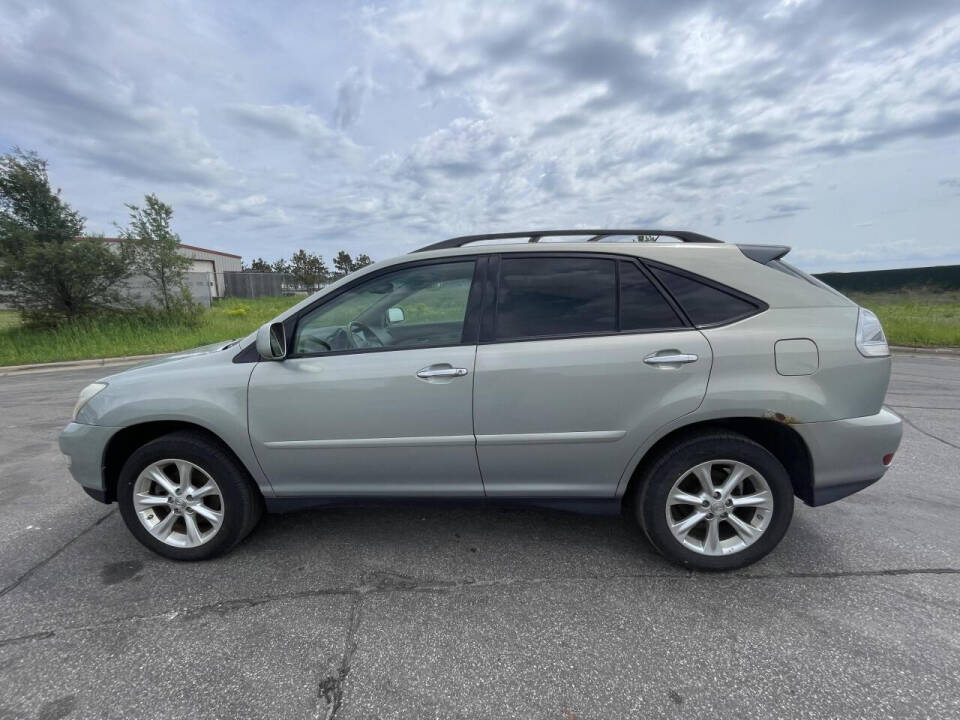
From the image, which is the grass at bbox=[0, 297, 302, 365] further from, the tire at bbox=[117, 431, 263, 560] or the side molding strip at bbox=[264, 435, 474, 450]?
the side molding strip at bbox=[264, 435, 474, 450]

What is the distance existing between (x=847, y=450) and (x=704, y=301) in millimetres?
1014

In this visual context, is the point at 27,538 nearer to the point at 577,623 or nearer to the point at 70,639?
the point at 70,639

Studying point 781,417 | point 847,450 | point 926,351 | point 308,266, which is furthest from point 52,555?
point 308,266

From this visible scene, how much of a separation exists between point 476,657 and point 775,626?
1332 millimetres

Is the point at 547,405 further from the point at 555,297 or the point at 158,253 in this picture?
the point at 158,253

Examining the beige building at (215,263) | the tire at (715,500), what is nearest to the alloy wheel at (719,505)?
the tire at (715,500)

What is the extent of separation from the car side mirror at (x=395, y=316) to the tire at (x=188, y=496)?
1.20 m

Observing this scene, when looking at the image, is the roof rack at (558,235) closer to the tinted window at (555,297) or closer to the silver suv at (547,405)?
the silver suv at (547,405)

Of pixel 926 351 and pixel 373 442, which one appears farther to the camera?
pixel 926 351

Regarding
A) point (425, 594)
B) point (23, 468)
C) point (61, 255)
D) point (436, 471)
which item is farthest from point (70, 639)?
point (61, 255)

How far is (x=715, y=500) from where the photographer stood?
2.37 metres

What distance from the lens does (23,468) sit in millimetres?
4078

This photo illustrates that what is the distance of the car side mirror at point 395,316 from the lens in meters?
2.96

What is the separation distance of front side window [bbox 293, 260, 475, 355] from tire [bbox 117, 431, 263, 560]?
77cm
